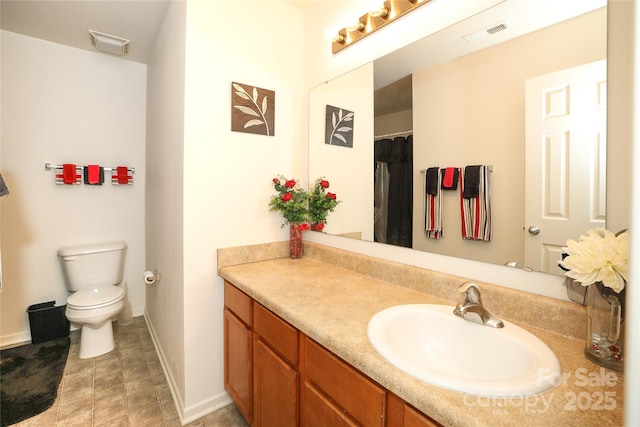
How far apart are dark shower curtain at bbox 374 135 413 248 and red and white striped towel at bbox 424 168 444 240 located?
0.27 feet

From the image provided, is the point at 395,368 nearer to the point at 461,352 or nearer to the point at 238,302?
the point at 461,352

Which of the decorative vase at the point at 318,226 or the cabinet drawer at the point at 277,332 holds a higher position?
the decorative vase at the point at 318,226

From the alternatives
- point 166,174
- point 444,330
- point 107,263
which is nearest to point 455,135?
point 444,330

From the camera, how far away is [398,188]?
4.72 ft

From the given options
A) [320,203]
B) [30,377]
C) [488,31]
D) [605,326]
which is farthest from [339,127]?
[30,377]

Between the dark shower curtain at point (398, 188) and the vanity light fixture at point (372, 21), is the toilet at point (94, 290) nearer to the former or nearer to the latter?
the dark shower curtain at point (398, 188)

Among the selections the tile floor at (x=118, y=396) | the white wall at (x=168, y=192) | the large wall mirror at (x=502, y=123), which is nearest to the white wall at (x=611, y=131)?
the large wall mirror at (x=502, y=123)

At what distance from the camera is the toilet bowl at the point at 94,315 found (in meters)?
2.09

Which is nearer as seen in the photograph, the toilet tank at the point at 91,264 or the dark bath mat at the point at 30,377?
the dark bath mat at the point at 30,377

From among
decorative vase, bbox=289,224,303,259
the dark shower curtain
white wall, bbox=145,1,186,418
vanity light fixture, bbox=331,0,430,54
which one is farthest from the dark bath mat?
vanity light fixture, bbox=331,0,430,54

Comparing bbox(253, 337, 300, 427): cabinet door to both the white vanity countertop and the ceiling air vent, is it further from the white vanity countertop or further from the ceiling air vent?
the ceiling air vent

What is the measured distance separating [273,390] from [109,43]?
9.41ft

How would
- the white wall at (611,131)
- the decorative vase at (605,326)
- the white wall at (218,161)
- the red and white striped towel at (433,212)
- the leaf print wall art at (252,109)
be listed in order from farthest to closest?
1. the leaf print wall art at (252,109)
2. the white wall at (218,161)
3. the red and white striped towel at (433,212)
4. the decorative vase at (605,326)
5. the white wall at (611,131)

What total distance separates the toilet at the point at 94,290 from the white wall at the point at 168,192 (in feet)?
0.96
